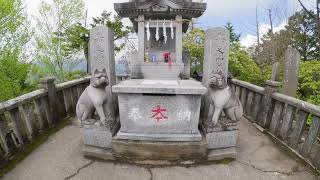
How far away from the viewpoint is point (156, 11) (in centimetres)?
662

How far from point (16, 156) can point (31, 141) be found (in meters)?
0.58

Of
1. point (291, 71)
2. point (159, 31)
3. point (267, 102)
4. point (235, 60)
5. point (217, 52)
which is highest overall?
point (159, 31)

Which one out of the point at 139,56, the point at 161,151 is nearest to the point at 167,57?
the point at 139,56

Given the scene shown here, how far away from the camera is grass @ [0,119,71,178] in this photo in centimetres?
380

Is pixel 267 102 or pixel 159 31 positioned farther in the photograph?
pixel 159 31

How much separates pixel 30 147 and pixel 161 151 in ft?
8.74

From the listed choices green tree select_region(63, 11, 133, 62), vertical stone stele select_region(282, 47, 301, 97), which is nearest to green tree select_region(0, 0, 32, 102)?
green tree select_region(63, 11, 133, 62)

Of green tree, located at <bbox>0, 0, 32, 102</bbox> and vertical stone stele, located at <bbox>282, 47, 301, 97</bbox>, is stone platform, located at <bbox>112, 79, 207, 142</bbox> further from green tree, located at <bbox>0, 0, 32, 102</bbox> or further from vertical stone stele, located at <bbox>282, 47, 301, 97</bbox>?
green tree, located at <bbox>0, 0, 32, 102</bbox>

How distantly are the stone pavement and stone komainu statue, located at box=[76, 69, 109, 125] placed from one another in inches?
30.5

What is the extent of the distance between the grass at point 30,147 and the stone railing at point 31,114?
0.06m

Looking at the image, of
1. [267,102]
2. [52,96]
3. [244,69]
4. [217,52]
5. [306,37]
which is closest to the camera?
[217,52]

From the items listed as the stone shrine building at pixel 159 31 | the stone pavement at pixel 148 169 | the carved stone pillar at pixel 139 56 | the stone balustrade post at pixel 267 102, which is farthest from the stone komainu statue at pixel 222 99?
the carved stone pillar at pixel 139 56

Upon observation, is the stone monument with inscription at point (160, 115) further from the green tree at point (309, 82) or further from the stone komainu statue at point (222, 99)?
the green tree at point (309, 82)

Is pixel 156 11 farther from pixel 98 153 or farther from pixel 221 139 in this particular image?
pixel 98 153
